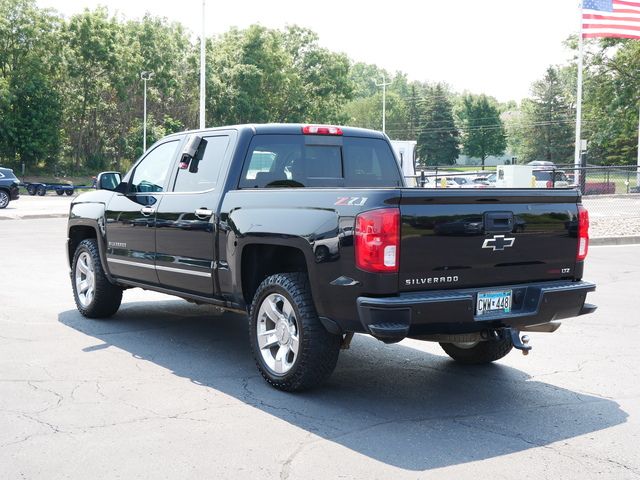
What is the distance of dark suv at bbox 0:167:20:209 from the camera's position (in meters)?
28.7

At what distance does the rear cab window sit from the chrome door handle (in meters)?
0.35

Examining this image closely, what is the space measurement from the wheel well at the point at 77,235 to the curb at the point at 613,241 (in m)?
13.3

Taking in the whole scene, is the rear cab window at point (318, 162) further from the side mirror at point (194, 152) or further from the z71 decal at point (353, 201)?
the z71 decal at point (353, 201)

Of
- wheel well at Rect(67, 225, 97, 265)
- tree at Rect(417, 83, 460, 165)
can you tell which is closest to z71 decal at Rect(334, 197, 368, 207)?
wheel well at Rect(67, 225, 97, 265)

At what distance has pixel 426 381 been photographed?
6.21 meters

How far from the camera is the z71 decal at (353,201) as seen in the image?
5020 mm

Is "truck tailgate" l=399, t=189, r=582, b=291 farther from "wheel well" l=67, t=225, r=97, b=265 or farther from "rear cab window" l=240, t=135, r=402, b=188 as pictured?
"wheel well" l=67, t=225, r=97, b=265

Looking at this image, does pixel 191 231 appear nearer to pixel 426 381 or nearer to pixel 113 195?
pixel 113 195

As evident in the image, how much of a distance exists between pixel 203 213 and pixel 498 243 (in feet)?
8.07

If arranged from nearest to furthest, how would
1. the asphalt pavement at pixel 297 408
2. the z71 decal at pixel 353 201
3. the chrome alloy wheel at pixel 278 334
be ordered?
the asphalt pavement at pixel 297 408
the z71 decal at pixel 353 201
the chrome alloy wheel at pixel 278 334

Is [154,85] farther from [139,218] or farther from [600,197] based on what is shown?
[139,218]

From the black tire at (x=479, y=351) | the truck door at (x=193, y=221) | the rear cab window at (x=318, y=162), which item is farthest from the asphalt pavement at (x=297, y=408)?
the rear cab window at (x=318, y=162)

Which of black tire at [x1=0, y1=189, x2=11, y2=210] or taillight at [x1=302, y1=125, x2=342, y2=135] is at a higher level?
taillight at [x1=302, y1=125, x2=342, y2=135]

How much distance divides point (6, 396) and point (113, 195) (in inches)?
117
